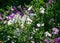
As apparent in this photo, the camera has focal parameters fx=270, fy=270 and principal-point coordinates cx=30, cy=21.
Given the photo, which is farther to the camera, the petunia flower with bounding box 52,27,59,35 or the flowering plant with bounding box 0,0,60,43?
the petunia flower with bounding box 52,27,59,35

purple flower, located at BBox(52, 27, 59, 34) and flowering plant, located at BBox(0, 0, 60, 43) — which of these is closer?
flowering plant, located at BBox(0, 0, 60, 43)

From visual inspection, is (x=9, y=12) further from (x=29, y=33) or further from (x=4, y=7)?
(x=29, y=33)

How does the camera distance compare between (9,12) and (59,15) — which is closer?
(59,15)

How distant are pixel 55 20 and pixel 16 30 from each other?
71 cm

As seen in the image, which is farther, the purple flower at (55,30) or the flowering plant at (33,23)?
the purple flower at (55,30)

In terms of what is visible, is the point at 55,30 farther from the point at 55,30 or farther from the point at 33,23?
the point at 33,23

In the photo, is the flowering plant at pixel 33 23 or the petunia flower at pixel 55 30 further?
the petunia flower at pixel 55 30

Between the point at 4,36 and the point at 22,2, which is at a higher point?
the point at 22,2

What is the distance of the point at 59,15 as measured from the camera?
14.5ft

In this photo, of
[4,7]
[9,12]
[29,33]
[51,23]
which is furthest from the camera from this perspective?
[4,7]

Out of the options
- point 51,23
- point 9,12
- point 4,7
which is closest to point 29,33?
point 51,23

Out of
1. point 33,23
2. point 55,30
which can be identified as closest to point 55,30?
point 55,30

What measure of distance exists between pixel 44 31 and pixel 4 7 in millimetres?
1170

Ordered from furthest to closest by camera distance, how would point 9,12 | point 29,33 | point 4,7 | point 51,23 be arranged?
1. point 4,7
2. point 9,12
3. point 51,23
4. point 29,33
